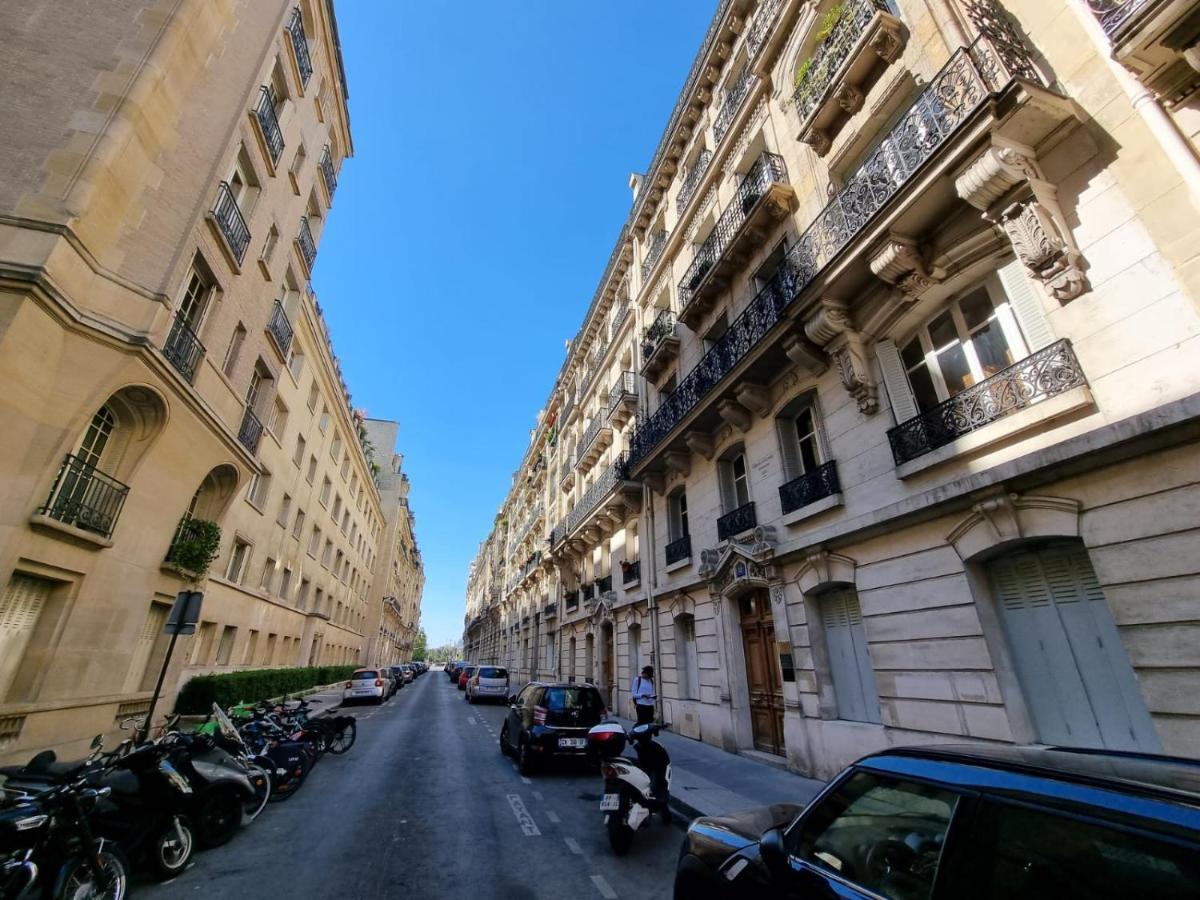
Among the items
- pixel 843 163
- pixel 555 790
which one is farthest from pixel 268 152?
pixel 555 790

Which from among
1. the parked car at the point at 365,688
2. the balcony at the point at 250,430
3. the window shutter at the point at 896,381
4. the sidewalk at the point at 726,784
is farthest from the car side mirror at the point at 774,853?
the parked car at the point at 365,688

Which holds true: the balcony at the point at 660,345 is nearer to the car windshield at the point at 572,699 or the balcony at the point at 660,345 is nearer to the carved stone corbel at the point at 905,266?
the carved stone corbel at the point at 905,266

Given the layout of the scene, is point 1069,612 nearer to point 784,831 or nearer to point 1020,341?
point 1020,341

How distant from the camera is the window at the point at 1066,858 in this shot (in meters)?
1.35

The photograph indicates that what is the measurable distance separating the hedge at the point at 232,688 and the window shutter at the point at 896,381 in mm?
14106

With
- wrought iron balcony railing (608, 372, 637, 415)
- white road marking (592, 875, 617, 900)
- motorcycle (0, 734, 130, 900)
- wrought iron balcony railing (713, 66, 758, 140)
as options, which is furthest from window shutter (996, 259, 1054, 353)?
wrought iron balcony railing (608, 372, 637, 415)

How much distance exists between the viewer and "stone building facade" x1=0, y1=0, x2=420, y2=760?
299 inches

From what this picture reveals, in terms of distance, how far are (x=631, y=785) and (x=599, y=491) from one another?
15.3 metres

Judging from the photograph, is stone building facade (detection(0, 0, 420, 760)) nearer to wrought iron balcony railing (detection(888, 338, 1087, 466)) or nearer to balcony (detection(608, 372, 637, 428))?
balcony (detection(608, 372, 637, 428))

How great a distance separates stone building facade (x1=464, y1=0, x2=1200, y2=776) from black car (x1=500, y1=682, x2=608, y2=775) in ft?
10.9

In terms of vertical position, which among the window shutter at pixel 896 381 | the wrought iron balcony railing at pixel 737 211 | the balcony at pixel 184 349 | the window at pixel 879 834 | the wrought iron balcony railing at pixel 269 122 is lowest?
the window at pixel 879 834

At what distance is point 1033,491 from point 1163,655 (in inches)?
74.6

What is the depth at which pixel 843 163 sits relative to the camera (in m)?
9.97

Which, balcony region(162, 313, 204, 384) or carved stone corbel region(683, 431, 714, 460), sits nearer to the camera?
balcony region(162, 313, 204, 384)
